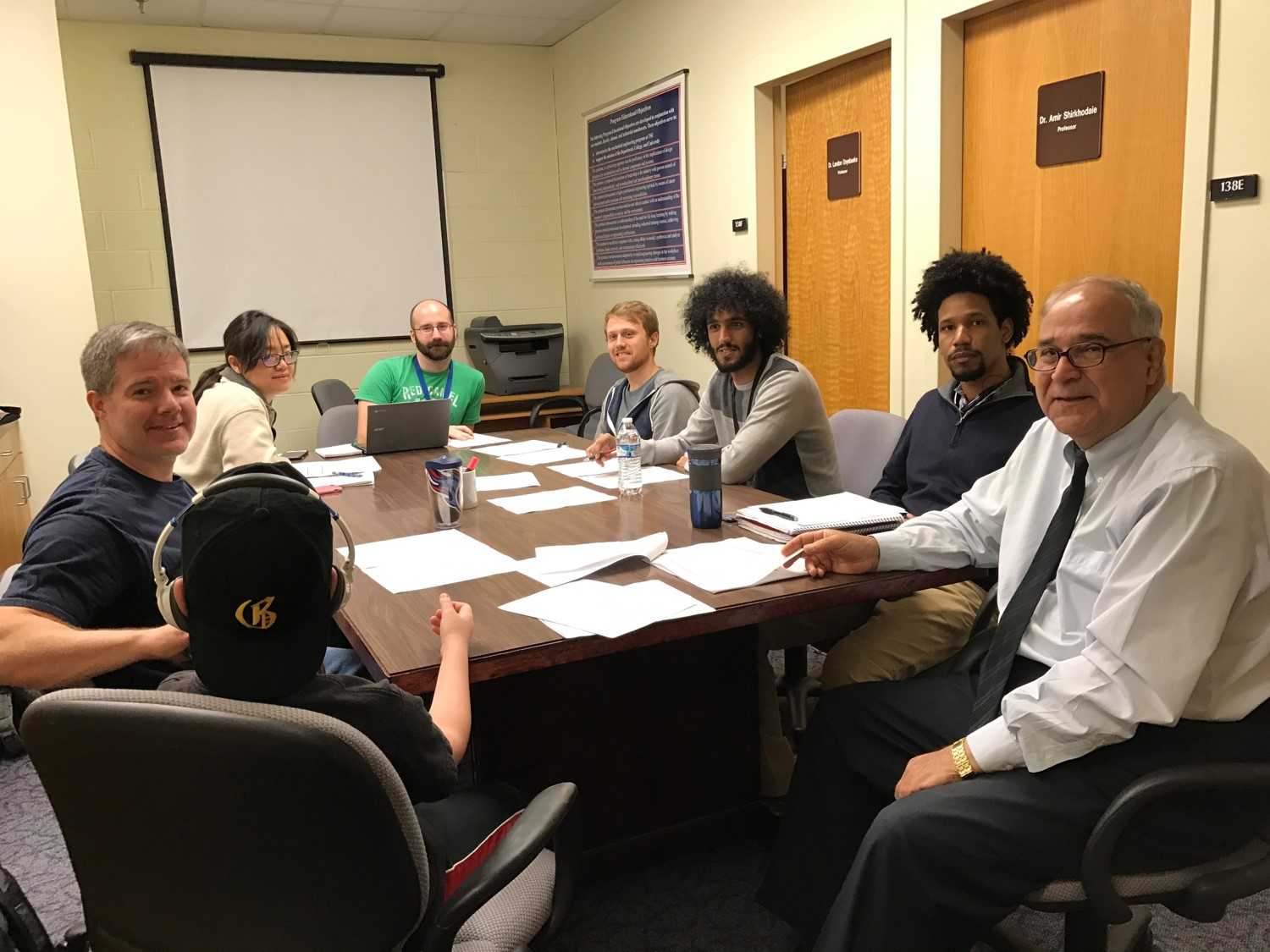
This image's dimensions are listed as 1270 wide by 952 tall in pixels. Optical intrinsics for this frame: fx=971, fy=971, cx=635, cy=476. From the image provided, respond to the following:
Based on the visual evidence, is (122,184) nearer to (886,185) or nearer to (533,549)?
(886,185)

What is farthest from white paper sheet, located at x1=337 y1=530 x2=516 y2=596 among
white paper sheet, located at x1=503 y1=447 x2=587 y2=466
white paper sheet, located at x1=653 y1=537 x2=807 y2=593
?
white paper sheet, located at x1=503 y1=447 x2=587 y2=466

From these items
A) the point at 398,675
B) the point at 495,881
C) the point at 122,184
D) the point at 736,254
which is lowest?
the point at 495,881

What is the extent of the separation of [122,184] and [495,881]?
202 inches

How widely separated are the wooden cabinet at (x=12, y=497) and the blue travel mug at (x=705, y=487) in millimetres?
2512

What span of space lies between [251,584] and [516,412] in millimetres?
4673

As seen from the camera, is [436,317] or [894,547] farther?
[436,317]

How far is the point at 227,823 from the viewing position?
3.04ft

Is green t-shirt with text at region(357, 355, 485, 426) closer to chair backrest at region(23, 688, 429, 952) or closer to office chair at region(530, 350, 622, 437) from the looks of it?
office chair at region(530, 350, 622, 437)

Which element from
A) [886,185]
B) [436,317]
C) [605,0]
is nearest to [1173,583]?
[886,185]

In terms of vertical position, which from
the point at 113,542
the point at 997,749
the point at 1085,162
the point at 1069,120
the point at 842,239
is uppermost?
the point at 1069,120

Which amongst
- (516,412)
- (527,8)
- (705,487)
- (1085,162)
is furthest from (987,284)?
(527,8)

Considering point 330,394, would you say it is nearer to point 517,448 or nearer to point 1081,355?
point 517,448

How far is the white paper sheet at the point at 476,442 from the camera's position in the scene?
3662 millimetres

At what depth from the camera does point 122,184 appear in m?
5.08
